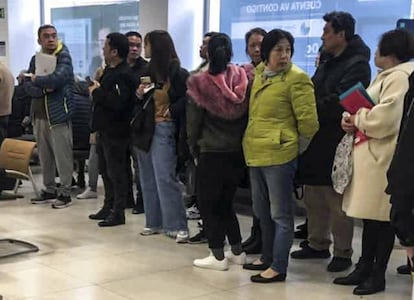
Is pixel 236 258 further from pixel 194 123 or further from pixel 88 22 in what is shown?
pixel 88 22

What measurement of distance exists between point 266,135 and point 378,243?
0.89m

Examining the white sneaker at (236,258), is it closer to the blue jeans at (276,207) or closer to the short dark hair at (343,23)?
the blue jeans at (276,207)

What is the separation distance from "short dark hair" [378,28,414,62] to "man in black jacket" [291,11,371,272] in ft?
1.29

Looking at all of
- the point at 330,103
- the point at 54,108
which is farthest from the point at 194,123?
the point at 54,108

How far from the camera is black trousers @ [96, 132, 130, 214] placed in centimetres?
514

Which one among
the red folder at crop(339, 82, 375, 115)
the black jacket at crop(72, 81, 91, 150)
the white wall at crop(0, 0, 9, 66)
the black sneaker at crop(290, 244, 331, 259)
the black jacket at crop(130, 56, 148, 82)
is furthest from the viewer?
the white wall at crop(0, 0, 9, 66)

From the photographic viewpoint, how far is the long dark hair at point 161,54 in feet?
14.9

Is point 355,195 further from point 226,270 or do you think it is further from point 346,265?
point 226,270

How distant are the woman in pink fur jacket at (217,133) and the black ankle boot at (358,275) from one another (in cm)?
74

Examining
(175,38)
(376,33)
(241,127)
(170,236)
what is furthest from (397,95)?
(175,38)

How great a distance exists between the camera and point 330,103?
394 cm

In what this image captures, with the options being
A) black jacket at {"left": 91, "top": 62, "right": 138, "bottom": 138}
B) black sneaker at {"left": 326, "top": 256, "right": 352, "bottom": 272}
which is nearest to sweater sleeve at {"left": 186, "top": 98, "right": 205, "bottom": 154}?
black jacket at {"left": 91, "top": 62, "right": 138, "bottom": 138}

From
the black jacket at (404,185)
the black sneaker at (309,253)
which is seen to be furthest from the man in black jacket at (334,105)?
the black jacket at (404,185)

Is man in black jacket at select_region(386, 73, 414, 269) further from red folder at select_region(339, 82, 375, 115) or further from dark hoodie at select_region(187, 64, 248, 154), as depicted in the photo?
dark hoodie at select_region(187, 64, 248, 154)
